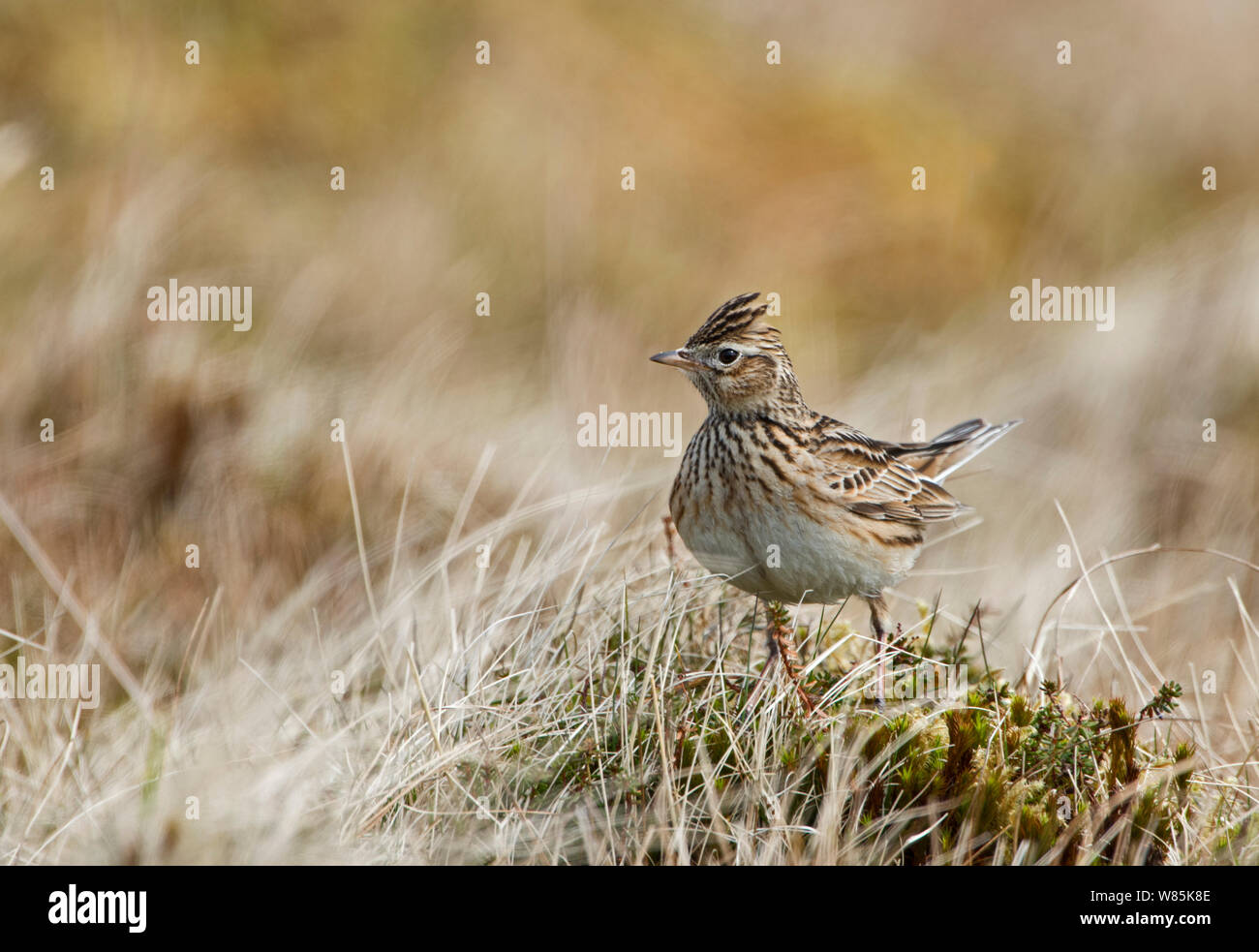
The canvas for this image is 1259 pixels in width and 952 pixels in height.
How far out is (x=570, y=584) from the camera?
229 inches

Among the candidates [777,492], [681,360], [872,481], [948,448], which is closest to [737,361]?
[681,360]

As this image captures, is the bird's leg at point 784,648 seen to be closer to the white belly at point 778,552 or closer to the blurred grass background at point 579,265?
the white belly at point 778,552

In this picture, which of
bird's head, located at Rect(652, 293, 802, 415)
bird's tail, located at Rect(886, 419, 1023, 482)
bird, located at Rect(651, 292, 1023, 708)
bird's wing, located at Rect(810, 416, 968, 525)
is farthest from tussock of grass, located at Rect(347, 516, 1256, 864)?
bird's tail, located at Rect(886, 419, 1023, 482)

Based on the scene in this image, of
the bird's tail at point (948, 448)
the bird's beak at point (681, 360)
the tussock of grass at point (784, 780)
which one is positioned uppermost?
the bird's beak at point (681, 360)

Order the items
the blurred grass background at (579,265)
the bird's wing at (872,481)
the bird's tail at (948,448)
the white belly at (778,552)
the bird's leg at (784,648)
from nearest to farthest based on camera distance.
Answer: the bird's leg at (784,648) < the white belly at (778,552) < the bird's wing at (872,481) < the bird's tail at (948,448) < the blurred grass background at (579,265)

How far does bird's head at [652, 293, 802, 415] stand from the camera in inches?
227

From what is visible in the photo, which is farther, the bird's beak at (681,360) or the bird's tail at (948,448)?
the bird's tail at (948,448)

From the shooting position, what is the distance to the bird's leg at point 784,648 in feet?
15.4

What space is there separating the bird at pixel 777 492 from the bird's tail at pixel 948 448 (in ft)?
2.90

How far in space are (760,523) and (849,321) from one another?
10807mm

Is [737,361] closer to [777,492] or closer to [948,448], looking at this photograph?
[777,492]

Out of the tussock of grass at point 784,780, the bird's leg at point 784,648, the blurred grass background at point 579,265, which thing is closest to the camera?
the tussock of grass at point 784,780

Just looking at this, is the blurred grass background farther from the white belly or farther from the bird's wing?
the white belly

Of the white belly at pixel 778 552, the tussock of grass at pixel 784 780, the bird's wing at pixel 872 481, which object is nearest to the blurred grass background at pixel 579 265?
the bird's wing at pixel 872 481
